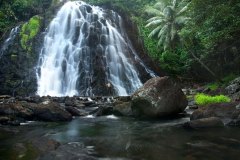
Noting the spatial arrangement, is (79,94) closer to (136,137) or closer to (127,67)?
(127,67)

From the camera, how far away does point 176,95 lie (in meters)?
16.0

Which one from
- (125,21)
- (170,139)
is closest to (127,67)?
(125,21)

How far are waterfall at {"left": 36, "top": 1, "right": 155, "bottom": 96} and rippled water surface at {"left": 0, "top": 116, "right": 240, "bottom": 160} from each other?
1532 centimetres

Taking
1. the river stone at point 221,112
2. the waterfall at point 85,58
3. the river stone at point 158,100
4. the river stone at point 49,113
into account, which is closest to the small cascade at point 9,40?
the waterfall at point 85,58

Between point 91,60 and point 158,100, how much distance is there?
1809 centimetres

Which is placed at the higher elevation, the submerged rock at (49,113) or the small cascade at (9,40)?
the small cascade at (9,40)

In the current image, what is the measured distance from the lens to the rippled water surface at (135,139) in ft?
28.7

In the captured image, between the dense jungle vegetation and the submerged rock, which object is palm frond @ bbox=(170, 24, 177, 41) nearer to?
the dense jungle vegetation

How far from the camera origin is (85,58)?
107 feet

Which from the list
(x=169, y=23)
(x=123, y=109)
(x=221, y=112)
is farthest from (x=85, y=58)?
(x=221, y=112)

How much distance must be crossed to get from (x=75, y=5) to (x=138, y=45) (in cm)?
934

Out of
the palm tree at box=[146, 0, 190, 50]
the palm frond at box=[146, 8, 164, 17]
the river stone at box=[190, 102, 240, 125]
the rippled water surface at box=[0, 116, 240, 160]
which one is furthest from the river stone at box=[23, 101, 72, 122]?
the palm frond at box=[146, 8, 164, 17]

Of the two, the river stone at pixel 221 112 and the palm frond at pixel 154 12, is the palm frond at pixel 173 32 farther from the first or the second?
the river stone at pixel 221 112

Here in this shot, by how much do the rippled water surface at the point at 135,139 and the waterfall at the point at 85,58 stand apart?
50.3ft
